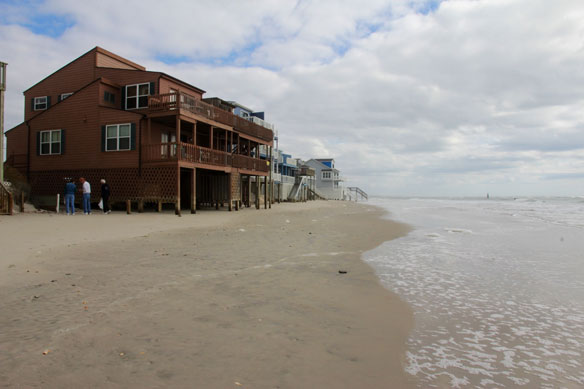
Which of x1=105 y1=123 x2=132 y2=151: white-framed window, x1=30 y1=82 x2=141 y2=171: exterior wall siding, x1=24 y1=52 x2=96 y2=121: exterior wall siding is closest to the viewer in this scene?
x1=105 y1=123 x2=132 y2=151: white-framed window

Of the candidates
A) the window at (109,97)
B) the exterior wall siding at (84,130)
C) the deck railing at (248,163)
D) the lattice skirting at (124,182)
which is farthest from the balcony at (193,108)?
the window at (109,97)

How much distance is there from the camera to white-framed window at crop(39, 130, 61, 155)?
2216 cm

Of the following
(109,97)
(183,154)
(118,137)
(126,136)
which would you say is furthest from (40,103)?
(183,154)

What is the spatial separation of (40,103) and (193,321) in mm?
28670

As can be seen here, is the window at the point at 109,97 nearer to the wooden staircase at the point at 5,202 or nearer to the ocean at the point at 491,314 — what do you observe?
the wooden staircase at the point at 5,202

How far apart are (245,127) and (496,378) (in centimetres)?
2358

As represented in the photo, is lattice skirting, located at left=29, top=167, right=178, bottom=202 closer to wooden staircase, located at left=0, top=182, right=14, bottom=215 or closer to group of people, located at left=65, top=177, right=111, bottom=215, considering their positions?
group of people, located at left=65, top=177, right=111, bottom=215

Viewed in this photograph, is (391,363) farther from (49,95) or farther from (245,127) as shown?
(49,95)

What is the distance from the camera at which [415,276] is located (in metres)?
6.29

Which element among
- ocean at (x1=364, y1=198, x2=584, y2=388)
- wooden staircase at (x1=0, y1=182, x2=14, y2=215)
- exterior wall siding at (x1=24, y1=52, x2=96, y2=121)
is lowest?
ocean at (x1=364, y1=198, x2=584, y2=388)

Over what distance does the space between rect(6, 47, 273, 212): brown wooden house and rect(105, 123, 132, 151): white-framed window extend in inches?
2.2

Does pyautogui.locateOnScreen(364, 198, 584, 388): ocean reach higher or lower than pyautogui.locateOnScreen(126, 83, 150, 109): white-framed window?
lower

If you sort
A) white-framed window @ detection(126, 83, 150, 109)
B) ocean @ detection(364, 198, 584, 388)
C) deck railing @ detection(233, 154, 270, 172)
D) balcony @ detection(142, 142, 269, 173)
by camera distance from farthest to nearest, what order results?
deck railing @ detection(233, 154, 270, 172) < white-framed window @ detection(126, 83, 150, 109) < balcony @ detection(142, 142, 269, 173) < ocean @ detection(364, 198, 584, 388)

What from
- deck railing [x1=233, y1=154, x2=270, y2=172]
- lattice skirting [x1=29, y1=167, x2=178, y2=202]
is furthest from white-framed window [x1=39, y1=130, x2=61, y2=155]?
deck railing [x1=233, y1=154, x2=270, y2=172]
